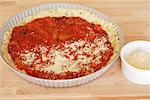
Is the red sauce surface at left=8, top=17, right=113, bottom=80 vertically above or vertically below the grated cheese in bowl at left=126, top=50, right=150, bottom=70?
above

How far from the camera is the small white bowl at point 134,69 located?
105cm

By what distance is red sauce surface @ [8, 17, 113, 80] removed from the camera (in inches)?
45.5

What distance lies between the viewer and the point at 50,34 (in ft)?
4.08

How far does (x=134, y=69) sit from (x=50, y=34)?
356 millimetres

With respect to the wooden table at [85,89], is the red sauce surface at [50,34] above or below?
above

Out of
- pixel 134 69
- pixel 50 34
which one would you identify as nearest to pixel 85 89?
pixel 134 69

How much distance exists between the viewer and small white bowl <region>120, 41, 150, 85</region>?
3.45 feet

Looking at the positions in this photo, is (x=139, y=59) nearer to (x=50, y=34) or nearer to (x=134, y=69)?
(x=134, y=69)

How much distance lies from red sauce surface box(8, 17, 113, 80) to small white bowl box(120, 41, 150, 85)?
6cm

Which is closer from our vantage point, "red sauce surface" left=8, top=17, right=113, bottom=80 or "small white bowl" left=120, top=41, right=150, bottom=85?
"small white bowl" left=120, top=41, right=150, bottom=85

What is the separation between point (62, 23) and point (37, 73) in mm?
274

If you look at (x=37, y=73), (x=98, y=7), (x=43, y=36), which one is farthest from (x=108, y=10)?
(x=37, y=73)

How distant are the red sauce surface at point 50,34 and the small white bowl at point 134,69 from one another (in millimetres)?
58

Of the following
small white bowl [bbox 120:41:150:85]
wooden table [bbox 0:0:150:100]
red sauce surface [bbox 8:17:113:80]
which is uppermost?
red sauce surface [bbox 8:17:113:80]
